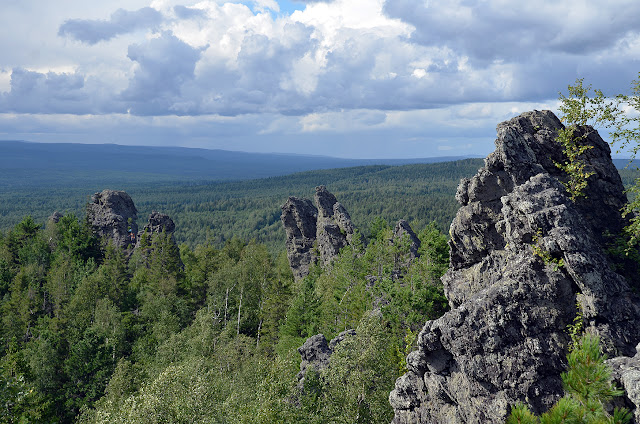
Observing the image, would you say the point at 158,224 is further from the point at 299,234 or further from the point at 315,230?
the point at 315,230

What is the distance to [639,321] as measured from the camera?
2102 centimetres

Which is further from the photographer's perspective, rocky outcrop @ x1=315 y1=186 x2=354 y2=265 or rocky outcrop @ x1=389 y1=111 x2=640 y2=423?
rocky outcrop @ x1=315 y1=186 x2=354 y2=265

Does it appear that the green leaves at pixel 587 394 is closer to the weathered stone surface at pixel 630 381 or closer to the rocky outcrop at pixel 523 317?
the weathered stone surface at pixel 630 381

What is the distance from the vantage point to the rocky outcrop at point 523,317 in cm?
2089

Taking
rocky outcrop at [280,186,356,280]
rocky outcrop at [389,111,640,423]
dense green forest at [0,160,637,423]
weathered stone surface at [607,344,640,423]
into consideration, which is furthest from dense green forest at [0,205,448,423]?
weathered stone surface at [607,344,640,423]

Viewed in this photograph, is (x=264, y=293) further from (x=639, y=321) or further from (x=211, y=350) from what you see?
(x=639, y=321)

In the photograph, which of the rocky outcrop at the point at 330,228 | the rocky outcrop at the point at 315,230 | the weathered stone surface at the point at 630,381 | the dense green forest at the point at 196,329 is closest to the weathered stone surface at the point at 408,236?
the dense green forest at the point at 196,329

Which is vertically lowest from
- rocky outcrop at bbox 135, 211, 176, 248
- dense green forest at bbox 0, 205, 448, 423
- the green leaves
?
dense green forest at bbox 0, 205, 448, 423

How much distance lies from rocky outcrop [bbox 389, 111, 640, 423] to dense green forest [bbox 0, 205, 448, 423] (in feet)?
37.7

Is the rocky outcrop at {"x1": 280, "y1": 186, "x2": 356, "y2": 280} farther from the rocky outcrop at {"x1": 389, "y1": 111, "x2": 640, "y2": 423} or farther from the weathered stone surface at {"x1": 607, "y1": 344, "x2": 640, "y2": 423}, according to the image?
the weathered stone surface at {"x1": 607, "y1": 344, "x2": 640, "y2": 423}

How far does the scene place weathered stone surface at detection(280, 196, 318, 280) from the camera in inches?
3570

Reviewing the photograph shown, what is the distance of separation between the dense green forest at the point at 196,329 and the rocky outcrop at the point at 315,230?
4379mm

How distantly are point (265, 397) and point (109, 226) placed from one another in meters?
90.9

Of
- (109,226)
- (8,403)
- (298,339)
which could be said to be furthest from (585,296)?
(109,226)
